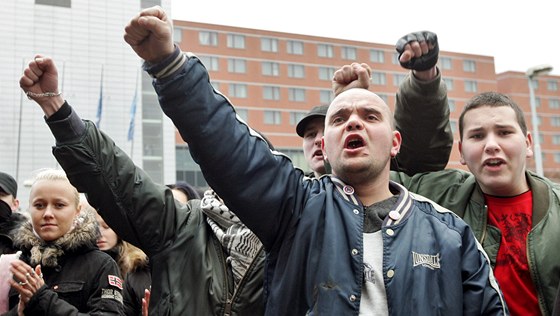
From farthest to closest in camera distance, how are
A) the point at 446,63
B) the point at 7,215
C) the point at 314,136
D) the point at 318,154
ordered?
the point at 446,63 < the point at 7,215 < the point at 314,136 < the point at 318,154

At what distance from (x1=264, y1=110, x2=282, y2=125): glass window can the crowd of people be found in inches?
2116

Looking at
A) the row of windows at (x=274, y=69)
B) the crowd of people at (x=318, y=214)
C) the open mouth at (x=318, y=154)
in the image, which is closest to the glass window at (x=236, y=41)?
the row of windows at (x=274, y=69)

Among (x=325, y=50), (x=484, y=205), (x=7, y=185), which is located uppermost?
(x=325, y=50)

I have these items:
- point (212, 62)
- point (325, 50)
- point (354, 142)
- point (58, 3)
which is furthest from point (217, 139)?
point (325, 50)

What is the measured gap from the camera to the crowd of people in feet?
6.74

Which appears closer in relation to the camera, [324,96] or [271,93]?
[271,93]

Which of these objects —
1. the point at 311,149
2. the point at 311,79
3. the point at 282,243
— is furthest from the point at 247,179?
the point at 311,79

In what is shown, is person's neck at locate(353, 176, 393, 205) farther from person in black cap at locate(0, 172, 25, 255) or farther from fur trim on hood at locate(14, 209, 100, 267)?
person in black cap at locate(0, 172, 25, 255)

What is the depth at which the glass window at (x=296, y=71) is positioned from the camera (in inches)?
2344

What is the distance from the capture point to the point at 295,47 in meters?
60.2

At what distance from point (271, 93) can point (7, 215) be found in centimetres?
5427

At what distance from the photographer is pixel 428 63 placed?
267cm

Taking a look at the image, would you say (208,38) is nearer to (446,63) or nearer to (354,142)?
(446,63)

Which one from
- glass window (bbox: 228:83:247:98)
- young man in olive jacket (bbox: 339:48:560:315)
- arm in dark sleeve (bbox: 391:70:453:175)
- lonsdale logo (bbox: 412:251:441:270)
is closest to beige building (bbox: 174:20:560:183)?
glass window (bbox: 228:83:247:98)
